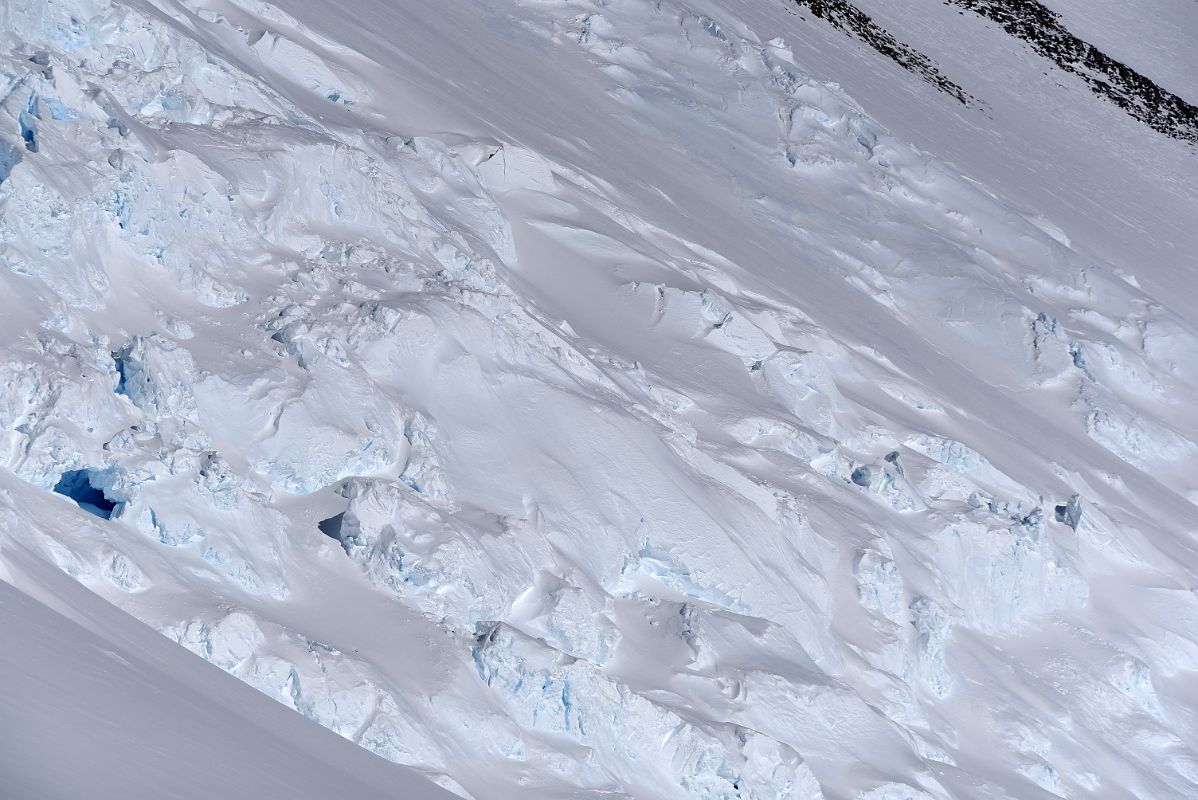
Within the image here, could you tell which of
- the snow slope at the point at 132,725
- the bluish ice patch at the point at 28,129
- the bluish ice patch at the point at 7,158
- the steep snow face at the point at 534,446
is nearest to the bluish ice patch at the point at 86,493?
the steep snow face at the point at 534,446

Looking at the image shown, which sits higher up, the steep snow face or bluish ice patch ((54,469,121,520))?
the steep snow face

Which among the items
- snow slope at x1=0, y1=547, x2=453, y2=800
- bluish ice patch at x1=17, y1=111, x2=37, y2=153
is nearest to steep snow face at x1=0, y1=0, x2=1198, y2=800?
bluish ice patch at x1=17, y1=111, x2=37, y2=153

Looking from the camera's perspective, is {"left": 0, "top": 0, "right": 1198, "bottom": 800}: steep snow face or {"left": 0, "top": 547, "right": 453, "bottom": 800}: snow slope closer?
{"left": 0, "top": 547, "right": 453, "bottom": 800}: snow slope

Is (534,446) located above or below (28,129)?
below

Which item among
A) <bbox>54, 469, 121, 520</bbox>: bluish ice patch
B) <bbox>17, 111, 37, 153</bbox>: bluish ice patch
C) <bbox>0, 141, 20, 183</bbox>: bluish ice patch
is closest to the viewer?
<bbox>54, 469, 121, 520</bbox>: bluish ice patch

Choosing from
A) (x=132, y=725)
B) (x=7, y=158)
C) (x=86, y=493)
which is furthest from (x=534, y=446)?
(x=132, y=725)

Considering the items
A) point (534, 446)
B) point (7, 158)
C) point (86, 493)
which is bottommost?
point (86, 493)

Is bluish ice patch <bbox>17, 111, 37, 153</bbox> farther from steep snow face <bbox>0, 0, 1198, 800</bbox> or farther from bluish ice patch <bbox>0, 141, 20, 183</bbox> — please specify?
bluish ice patch <bbox>0, 141, 20, 183</bbox>

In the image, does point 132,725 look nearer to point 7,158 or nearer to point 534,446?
point 7,158
